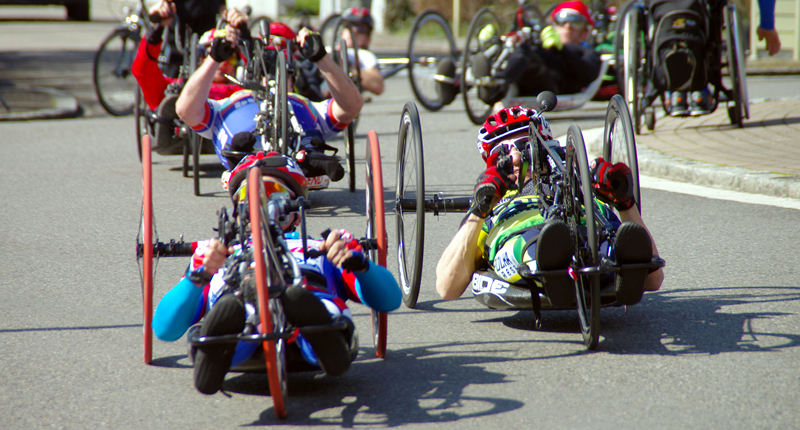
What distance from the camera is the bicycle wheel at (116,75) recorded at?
33.0ft

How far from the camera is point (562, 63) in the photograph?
9617 millimetres

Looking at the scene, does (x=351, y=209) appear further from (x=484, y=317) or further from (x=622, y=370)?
(x=622, y=370)

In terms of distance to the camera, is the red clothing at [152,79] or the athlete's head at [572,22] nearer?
the red clothing at [152,79]

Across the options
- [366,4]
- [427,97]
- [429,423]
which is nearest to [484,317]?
[429,423]

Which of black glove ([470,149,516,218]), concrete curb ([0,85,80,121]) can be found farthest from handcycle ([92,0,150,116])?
black glove ([470,149,516,218])

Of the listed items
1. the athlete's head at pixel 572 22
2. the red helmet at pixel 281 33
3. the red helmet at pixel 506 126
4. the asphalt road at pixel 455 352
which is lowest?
the asphalt road at pixel 455 352

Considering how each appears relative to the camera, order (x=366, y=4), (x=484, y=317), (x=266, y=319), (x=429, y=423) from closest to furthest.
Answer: (x=266, y=319)
(x=429, y=423)
(x=484, y=317)
(x=366, y=4)

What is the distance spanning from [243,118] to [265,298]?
131 inches

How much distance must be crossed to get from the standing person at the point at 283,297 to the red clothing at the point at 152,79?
3.09 meters

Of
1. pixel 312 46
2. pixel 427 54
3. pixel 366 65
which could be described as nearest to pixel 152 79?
pixel 312 46

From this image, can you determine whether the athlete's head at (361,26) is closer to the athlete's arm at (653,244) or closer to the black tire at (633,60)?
the black tire at (633,60)

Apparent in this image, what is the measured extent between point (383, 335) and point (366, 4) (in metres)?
23.0

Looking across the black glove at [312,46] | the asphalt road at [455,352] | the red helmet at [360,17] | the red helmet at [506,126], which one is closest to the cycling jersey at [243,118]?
the asphalt road at [455,352]

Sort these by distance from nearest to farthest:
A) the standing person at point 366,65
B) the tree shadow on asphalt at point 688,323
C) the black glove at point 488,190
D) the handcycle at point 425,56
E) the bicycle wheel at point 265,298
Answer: the bicycle wheel at point 265,298 → the black glove at point 488,190 → the tree shadow on asphalt at point 688,323 → the standing person at point 366,65 → the handcycle at point 425,56
